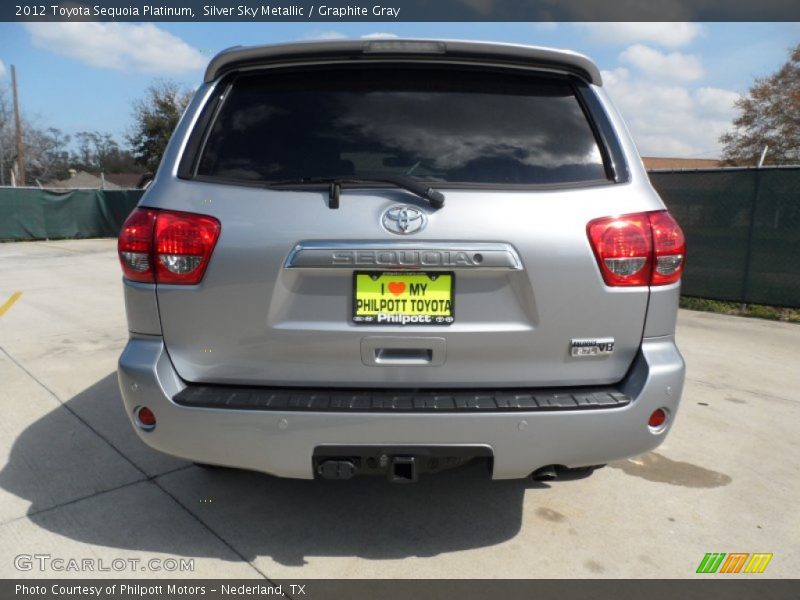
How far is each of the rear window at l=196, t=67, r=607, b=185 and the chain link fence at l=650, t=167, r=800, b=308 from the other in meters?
6.80

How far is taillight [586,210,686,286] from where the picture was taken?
211 cm

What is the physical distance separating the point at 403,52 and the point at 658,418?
5.51 feet

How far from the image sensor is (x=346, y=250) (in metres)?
2.05

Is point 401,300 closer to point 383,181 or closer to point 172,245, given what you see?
point 383,181

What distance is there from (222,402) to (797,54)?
32.3m

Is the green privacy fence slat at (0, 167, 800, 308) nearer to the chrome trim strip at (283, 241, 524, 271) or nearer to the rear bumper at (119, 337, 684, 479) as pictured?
the rear bumper at (119, 337, 684, 479)

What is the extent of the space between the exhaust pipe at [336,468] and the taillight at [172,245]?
2.64 ft

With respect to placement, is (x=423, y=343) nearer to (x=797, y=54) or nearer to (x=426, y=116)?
(x=426, y=116)

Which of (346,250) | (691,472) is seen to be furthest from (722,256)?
(346,250)

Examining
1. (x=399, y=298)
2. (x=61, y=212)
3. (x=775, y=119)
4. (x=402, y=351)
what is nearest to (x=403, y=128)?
(x=399, y=298)

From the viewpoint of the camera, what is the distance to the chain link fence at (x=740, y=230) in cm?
768

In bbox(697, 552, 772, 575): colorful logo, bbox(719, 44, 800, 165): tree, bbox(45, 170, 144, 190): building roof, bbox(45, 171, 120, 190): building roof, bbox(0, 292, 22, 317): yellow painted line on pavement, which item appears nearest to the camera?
bbox(697, 552, 772, 575): colorful logo

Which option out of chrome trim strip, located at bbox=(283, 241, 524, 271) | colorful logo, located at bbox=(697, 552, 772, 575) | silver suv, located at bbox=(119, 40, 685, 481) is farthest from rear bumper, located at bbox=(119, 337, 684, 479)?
colorful logo, located at bbox=(697, 552, 772, 575)

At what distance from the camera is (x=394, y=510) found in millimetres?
2820
